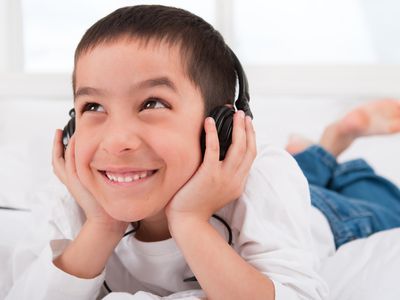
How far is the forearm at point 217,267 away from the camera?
0.85 meters

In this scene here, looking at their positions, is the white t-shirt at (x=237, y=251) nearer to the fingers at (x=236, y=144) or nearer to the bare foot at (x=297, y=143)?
the fingers at (x=236, y=144)

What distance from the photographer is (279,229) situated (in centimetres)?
96

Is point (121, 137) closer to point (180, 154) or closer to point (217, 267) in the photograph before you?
point (180, 154)

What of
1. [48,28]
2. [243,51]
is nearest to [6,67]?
[48,28]

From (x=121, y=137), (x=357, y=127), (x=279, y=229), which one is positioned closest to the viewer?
(x=121, y=137)

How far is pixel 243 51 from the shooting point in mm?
2719


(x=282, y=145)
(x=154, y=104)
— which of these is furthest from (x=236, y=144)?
(x=282, y=145)

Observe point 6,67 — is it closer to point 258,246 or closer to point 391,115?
point 391,115

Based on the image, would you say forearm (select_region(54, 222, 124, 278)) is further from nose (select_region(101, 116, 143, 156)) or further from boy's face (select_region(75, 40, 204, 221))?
nose (select_region(101, 116, 143, 156))

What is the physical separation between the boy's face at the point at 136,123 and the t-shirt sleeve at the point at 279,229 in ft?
0.44

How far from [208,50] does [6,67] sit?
2.10 meters

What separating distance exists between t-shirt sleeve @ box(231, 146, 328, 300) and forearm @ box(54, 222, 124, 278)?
0.21 meters

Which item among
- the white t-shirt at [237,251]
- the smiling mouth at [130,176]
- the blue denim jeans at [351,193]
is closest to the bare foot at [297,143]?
the blue denim jeans at [351,193]

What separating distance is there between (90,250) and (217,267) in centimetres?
24
